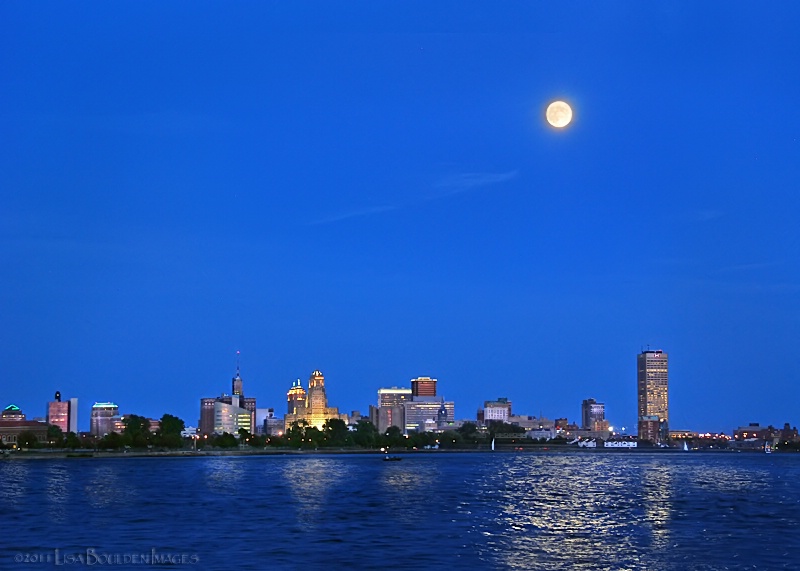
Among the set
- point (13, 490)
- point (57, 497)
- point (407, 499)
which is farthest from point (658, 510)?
point (13, 490)

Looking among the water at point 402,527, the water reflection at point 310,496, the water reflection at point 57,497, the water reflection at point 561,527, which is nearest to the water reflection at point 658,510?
the water at point 402,527

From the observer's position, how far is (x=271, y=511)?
239 ft

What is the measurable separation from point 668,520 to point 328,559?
27926mm

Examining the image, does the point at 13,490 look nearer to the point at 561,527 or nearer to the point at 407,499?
the point at 407,499

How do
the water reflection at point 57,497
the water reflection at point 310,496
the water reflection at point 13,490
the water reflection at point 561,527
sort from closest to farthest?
the water reflection at point 561,527
the water reflection at point 310,496
the water reflection at point 57,497
the water reflection at point 13,490

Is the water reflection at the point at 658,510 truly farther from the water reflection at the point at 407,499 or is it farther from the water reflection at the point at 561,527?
the water reflection at the point at 407,499

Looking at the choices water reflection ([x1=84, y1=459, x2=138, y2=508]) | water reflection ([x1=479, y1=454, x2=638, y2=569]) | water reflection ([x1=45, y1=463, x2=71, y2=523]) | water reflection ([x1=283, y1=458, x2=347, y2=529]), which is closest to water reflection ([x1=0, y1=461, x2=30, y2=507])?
water reflection ([x1=45, y1=463, x2=71, y2=523])

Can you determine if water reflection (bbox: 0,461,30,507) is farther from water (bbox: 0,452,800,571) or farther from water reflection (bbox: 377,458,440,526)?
water reflection (bbox: 377,458,440,526)

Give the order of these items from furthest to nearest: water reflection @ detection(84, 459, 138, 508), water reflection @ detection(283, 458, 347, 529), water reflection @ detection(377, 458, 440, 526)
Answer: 1. water reflection @ detection(84, 459, 138, 508)
2. water reflection @ detection(377, 458, 440, 526)
3. water reflection @ detection(283, 458, 347, 529)

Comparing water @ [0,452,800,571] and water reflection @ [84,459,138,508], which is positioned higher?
water @ [0,452,800,571]

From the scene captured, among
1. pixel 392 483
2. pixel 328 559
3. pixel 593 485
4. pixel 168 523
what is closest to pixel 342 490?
pixel 392 483

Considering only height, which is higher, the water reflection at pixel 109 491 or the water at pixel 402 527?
the water at pixel 402 527

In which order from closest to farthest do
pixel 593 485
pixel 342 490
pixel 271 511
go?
pixel 271 511 → pixel 342 490 → pixel 593 485

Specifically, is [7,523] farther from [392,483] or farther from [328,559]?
[392,483]
